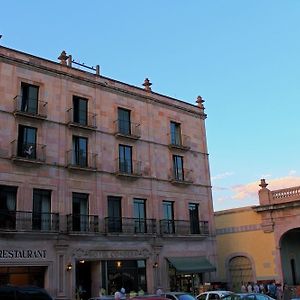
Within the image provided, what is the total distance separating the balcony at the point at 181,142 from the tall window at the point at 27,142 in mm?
11298

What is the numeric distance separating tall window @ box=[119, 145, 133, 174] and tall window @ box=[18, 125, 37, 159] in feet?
21.4

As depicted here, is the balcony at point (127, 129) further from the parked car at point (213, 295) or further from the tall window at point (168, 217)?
the parked car at point (213, 295)

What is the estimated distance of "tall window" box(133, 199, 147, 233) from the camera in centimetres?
3250

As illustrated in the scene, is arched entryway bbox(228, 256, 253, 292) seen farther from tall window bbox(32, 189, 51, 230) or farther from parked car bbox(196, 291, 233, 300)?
tall window bbox(32, 189, 51, 230)


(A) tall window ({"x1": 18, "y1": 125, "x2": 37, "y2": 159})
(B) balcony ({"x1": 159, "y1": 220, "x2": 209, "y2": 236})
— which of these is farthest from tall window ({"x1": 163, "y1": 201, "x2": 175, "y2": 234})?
(A) tall window ({"x1": 18, "y1": 125, "x2": 37, "y2": 159})

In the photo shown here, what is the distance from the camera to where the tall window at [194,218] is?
119ft

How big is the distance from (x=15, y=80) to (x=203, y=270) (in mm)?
18248

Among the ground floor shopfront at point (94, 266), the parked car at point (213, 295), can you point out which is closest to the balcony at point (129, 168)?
the ground floor shopfront at point (94, 266)

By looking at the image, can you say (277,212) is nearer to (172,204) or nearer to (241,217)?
(241,217)

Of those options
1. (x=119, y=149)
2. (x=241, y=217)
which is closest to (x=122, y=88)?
(x=119, y=149)

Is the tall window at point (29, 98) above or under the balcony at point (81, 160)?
above

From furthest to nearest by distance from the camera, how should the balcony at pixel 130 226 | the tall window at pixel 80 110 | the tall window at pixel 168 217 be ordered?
the tall window at pixel 168 217 → the tall window at pixel 80 110 → the balcony at pixel 130 226

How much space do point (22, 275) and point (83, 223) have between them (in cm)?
471

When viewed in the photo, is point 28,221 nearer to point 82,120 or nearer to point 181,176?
point 82,120
